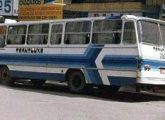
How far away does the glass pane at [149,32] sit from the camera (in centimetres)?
1678

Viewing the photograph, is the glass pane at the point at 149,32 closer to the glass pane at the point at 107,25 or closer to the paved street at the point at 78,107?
the glass pane at the point at 107,25

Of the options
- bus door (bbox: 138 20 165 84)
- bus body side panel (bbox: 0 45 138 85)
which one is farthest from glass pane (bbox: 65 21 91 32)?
bus door (bbox: 138 20 165 84)

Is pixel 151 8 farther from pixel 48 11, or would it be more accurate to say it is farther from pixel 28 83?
pixel 28 83

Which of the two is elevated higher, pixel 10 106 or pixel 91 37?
pixel 91 37

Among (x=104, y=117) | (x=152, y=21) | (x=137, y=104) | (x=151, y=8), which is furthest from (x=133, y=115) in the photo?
(x=151, y=8)

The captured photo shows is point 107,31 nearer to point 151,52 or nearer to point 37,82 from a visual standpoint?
point 151,52

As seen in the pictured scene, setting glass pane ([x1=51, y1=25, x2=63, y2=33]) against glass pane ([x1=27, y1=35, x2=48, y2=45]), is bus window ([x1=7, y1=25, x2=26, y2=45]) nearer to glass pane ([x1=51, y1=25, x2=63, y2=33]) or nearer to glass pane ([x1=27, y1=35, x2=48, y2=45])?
glass pane ([x1=27, y1=35, x2=48, y2=45])

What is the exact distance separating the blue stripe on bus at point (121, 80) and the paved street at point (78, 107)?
56 centimetres

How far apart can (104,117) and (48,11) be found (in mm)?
15921

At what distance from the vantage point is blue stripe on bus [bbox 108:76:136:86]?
1662 centimetres

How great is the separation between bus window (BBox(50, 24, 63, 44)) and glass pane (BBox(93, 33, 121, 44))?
1797 millimetres

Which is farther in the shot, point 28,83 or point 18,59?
point 28,83

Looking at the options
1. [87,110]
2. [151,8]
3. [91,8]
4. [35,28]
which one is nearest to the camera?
[87,110]

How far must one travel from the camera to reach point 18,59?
2089cm
